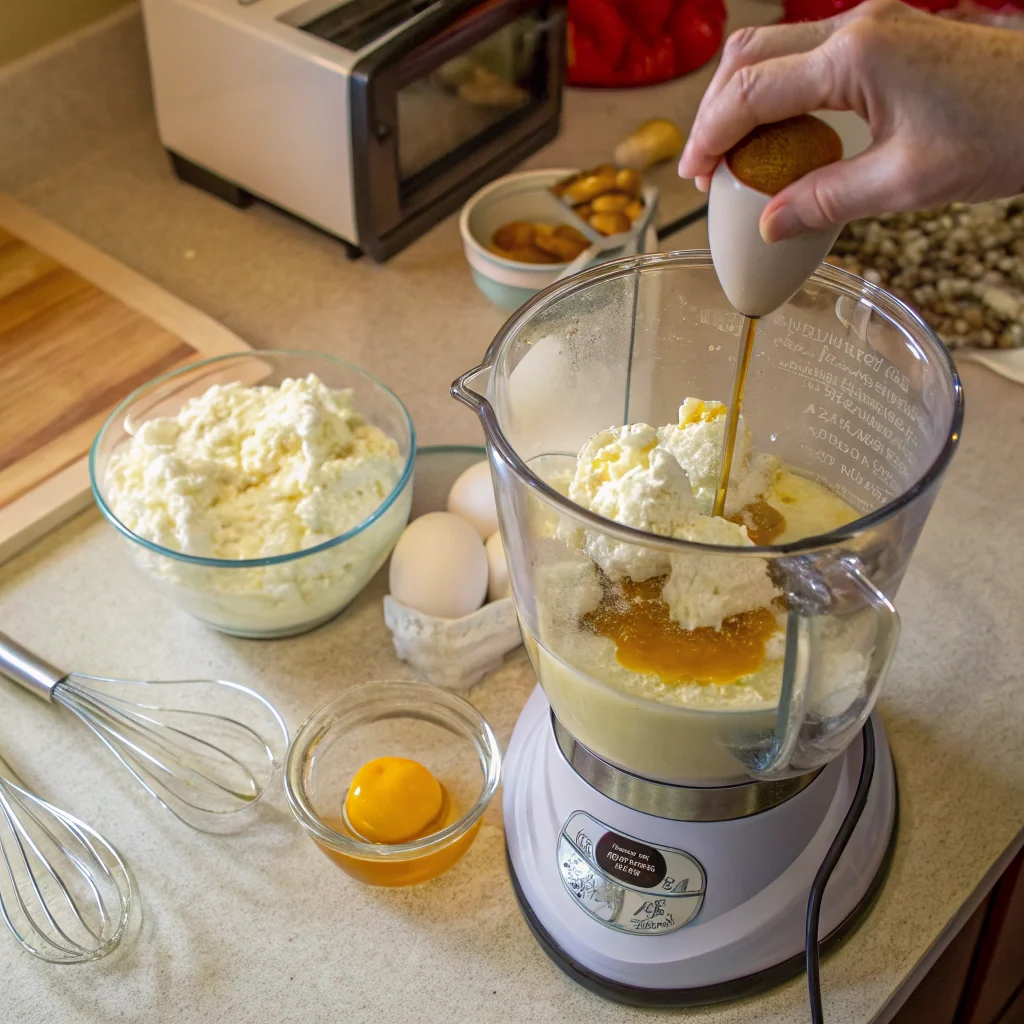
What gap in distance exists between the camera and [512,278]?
101 centimetres

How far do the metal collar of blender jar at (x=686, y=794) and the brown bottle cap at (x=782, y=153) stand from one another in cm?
29

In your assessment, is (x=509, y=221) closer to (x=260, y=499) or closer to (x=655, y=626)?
(x=260, y=499)

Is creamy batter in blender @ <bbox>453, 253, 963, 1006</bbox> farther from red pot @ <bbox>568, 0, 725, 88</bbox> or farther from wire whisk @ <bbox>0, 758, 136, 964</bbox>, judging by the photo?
red pot @ <bbox>568, 0, 725, 88</bbox>

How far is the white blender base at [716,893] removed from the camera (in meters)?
0.59

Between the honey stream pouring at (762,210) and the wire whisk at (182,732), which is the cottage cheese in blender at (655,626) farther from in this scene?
the wire whisk at (182,732)

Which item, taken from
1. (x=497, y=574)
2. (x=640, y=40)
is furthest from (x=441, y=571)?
(x=640, y=40)

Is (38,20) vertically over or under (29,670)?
over

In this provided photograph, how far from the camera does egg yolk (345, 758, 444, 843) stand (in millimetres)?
662

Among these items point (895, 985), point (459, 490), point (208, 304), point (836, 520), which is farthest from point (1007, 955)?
point (208, 304)

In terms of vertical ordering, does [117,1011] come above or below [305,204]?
below

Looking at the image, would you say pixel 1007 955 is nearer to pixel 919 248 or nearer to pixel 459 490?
pixel 459 490

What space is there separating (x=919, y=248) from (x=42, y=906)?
915mm

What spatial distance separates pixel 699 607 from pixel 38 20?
1054mm

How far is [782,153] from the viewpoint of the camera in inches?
18.2
